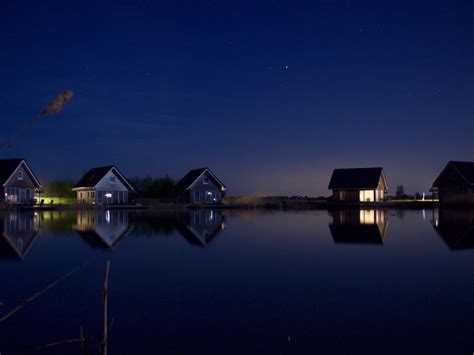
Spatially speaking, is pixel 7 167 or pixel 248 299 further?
pixel 7 167

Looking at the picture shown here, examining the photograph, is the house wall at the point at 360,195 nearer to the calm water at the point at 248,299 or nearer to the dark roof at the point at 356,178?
the dark roof at the point at 356,178

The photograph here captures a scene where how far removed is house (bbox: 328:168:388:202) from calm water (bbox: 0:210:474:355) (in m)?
47.2

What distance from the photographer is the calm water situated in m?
5.70

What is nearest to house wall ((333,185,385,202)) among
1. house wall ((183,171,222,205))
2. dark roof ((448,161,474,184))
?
dark roof ((448,161,474,184))

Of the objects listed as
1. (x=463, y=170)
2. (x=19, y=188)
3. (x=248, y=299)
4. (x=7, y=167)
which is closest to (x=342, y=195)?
(x=463, y=170)

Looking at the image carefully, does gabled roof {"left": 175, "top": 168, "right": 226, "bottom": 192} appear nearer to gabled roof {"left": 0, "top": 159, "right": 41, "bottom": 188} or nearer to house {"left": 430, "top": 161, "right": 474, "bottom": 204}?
gabled roof {"left": 0, "top": 159, "right": 41, "bottom": 188}

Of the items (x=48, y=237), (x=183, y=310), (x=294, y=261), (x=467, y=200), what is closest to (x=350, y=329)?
(x=183, y=310)

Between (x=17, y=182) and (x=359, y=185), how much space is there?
3995 cm

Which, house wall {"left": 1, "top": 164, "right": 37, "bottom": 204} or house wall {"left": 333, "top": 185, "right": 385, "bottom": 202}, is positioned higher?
house wall {"left": 1, "top": 164, "right": 37, "bottom": 204}

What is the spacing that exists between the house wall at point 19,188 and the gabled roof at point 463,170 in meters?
45.4

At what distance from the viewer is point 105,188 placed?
5578 centimetres

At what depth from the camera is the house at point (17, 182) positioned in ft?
163

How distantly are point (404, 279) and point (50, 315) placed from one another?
6600mm

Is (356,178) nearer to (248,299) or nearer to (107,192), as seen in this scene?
(107,192)
